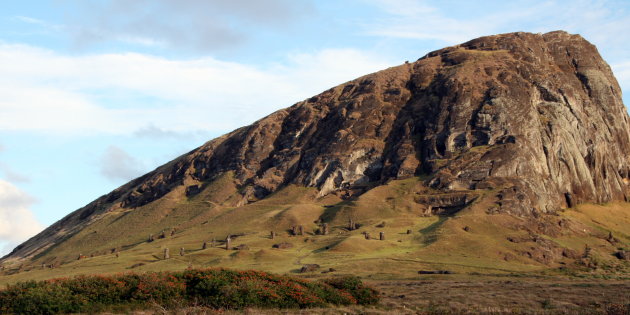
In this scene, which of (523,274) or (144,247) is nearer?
(523,274)

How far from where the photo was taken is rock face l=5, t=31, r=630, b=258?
148750mm

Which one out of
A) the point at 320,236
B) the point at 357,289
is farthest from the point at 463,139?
the point at 357,289

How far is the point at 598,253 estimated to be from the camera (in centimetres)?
11606

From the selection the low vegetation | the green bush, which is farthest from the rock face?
the low vegetation

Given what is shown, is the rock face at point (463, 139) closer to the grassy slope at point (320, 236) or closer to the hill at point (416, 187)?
the hill at point (416, 187)

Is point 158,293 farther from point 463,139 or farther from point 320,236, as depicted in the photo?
point 463,139

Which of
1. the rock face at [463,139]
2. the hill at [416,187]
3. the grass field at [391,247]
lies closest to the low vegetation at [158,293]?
the grass field at [391,247]

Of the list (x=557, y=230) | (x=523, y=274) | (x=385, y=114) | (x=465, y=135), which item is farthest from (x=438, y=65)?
(x=523, y=274)

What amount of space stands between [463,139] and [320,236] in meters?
52.5

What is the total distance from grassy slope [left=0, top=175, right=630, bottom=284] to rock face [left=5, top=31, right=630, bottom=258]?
6372mm

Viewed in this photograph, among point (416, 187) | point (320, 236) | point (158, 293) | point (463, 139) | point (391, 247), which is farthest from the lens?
point (463, 139)

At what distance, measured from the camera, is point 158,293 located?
42.0 m

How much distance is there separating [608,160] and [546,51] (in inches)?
1506

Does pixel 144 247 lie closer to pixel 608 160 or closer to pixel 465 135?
pixel 465 135
